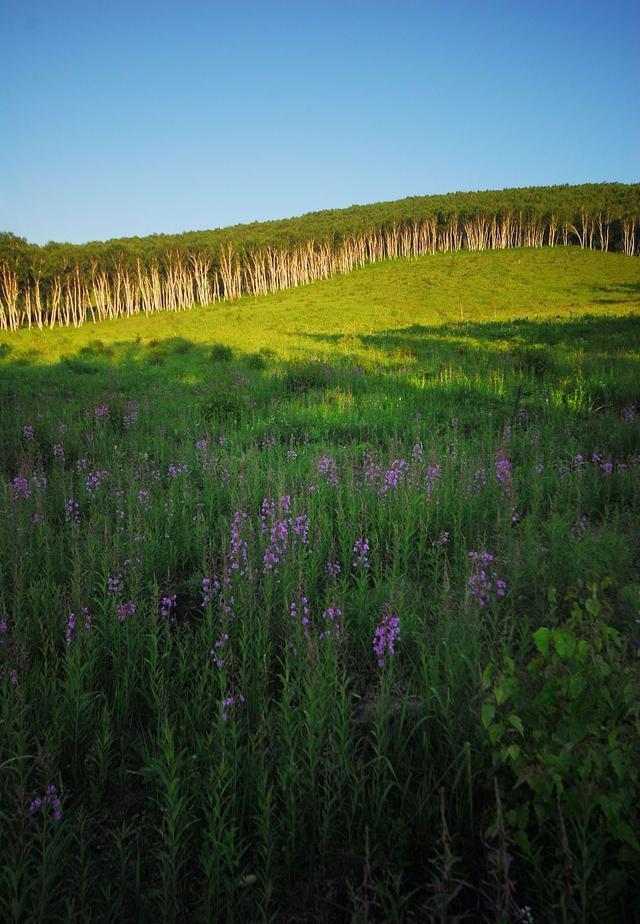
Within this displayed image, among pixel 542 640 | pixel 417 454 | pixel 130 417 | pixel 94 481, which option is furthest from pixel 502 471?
pixel 130 417

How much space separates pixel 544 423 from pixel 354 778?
22.4 ft

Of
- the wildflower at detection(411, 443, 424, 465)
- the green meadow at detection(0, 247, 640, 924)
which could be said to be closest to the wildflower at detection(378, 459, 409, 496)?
the green meadow at detection(0, 247, 640, 924)

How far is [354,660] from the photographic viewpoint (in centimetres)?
Answer: 300

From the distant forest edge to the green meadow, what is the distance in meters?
65.4

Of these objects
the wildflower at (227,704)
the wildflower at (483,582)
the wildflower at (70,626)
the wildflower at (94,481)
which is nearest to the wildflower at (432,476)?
the wildflower at (483,582)

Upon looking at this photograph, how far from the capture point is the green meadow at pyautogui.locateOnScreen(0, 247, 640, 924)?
176cm

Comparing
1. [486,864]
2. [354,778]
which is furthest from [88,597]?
[486,864]

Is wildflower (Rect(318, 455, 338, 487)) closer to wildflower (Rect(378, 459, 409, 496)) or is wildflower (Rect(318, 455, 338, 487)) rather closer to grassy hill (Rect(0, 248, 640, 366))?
wildflower (Rect(378, 459, 409, 496))

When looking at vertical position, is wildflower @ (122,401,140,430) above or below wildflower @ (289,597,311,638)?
above

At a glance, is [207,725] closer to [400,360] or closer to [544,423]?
[544,423]

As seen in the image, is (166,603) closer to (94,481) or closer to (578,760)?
(578,760)

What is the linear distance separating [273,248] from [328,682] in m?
88.1

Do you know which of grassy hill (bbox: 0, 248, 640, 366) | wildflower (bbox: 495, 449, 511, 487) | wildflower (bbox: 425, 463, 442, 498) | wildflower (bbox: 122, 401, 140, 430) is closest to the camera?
wildflower (bbox: 495, 449, 511, 487)

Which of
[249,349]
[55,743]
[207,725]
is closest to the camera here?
[55,743]
